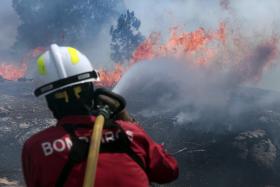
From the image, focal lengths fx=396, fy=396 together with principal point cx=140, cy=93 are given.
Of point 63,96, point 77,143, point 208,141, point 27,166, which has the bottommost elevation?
point 208,141

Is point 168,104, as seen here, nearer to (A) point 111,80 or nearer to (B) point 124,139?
(A) point 111,80

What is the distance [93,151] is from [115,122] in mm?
336

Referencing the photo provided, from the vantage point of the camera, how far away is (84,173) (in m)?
2.31

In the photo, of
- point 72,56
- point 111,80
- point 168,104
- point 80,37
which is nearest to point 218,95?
point 168,104

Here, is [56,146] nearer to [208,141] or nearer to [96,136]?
[96,136]

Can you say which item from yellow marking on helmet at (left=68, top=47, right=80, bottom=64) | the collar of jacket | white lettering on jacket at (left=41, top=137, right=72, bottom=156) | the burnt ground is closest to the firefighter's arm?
white lettering on jacket at (left=41, top=137, right=72, bottom=156)

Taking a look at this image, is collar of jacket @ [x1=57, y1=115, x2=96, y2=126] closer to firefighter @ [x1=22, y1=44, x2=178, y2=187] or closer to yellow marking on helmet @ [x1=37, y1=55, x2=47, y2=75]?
firefighter @ [x1=22, y1=44, x2=178, y2=187]

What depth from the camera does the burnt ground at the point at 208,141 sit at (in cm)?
1309

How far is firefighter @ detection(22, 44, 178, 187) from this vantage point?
2350 mm

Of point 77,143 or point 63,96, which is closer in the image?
point 77,143

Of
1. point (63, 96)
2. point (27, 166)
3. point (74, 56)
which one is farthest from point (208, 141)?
point (27, 166)

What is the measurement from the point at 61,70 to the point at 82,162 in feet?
2.21

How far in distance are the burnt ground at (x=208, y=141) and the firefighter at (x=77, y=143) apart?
32.4ft

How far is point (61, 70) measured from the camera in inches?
105
